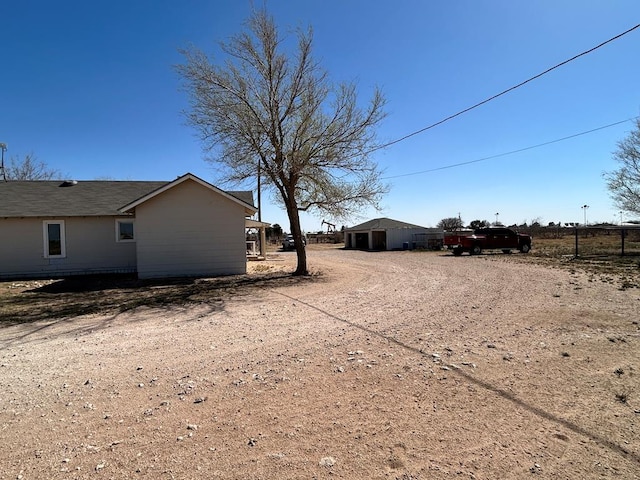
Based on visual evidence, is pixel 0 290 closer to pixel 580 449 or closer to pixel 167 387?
pixel 167 387

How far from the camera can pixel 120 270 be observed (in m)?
17.2

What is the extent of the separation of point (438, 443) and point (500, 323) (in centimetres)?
455

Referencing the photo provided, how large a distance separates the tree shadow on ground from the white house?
1079 millimetres

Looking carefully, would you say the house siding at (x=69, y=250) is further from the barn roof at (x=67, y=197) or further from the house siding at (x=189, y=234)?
the house siding at (x=189, y=234)

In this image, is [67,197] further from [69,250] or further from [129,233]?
[129,233]

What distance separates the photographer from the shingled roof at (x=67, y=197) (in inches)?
638

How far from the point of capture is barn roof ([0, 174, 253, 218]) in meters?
16.2

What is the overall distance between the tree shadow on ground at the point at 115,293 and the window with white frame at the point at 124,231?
1975 millimetres

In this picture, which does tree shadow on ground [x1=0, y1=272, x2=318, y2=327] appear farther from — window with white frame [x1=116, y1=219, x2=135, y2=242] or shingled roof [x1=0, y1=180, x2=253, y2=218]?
shingled roof [x1=0, y1=180, x2=253, y2=218]

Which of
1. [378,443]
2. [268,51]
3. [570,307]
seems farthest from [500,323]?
[268,51]

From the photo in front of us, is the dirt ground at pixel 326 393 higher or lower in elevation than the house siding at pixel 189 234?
lower

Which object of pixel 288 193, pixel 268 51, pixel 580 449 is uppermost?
pixel 268 51

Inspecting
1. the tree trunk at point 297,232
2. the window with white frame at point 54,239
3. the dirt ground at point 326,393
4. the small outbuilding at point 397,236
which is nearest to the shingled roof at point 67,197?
the window with white frame at point 54,239

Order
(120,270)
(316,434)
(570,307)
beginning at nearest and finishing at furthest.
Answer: (316,434) → (570,307) → (120,270)
